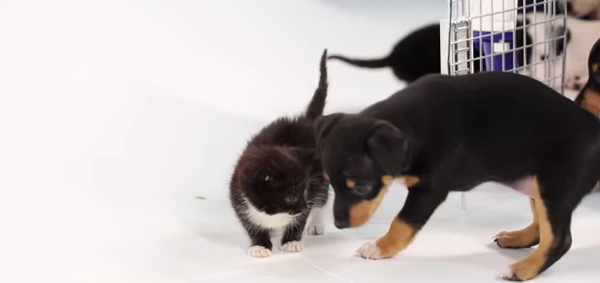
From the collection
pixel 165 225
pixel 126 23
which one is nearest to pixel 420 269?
pixel 165 225

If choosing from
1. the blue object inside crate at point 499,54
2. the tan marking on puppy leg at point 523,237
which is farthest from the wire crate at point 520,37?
the tan marking on puppy leg at point 523,237

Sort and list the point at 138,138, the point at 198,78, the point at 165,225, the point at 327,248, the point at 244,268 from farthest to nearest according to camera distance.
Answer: the point at 198,78, the point at 138,138, the point at 165,225, the point at 327,248, the point at 244,268

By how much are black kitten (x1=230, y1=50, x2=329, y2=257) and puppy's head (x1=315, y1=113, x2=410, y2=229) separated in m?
0.12

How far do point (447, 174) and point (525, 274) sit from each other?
233mm

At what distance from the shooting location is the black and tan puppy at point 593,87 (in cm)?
193

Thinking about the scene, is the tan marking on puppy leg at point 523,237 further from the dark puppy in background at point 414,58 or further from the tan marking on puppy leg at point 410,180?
the dark puppy in background at point 414,58

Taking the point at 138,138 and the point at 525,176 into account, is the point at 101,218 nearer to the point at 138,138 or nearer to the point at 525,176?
the point at 138,138

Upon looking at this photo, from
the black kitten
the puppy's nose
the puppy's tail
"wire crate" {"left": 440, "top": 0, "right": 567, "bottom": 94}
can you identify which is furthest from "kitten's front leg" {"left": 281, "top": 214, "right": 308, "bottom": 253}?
the puppy's tail

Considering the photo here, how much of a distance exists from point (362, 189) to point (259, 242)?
372 millimetres

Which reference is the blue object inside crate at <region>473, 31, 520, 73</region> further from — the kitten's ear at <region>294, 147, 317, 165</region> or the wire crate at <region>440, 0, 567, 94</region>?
the kitten's ear at <region>294, 147, 317, 165</region>

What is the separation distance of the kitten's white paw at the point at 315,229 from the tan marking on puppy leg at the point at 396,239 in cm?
26

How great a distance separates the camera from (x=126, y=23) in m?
2.70

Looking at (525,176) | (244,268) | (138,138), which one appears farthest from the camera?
(138,138)

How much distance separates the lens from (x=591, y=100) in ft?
6.35
